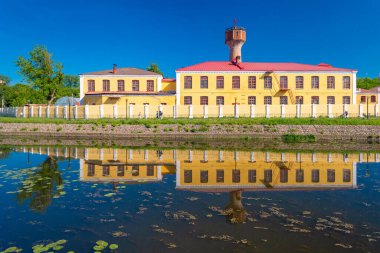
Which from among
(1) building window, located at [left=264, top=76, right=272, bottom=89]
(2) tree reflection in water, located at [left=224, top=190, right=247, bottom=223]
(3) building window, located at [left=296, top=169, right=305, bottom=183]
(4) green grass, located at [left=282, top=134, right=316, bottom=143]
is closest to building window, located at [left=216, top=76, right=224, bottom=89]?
(1) building window, located at [left=264, top=76, right=272, bottom=89]

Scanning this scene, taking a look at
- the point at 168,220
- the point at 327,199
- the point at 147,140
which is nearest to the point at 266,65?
the point at 147,140

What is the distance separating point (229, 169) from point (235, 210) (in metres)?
6.31

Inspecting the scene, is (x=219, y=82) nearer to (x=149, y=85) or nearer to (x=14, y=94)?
(x=149, y=85)

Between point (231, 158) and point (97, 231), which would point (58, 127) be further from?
point (97, 231)

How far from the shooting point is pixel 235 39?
46.9m

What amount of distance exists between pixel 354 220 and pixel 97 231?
6735 mm

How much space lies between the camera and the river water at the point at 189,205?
7.08 m

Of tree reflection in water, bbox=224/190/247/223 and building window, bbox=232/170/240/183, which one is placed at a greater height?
building window, bbox=232/170/240/183

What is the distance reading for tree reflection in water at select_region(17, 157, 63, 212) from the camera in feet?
32.8

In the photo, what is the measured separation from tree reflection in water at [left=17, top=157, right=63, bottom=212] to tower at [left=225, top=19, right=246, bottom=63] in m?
36.7

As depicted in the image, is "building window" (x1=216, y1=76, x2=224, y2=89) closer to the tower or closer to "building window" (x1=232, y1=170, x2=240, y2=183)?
the tower

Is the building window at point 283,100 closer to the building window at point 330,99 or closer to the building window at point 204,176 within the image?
the building window at point 330,99

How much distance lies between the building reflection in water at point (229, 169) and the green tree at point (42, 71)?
29.0 m

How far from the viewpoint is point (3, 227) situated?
7922 millimetres
